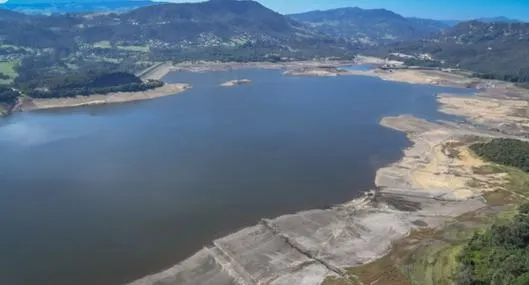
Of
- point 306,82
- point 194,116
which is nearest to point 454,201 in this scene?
point 194,116

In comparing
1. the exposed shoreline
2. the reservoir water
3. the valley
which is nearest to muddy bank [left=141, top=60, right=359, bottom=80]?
the valley

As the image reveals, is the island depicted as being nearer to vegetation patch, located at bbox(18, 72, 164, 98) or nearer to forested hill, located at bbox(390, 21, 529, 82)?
vegetation patch, located at bbox(18, 72, 164, 98)

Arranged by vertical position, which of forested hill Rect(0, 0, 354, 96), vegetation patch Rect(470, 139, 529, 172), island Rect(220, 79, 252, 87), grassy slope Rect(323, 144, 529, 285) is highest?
forested hill Rect(0, 0, 354, 96)

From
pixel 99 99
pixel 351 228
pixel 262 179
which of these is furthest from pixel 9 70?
pixel 351 228

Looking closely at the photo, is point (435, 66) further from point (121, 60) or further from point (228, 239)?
point (228, 239)

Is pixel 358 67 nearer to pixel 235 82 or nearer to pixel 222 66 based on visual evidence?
pixel 222 66
